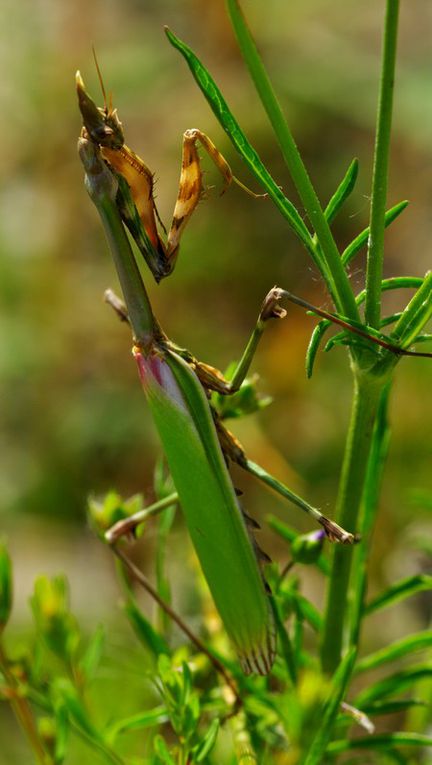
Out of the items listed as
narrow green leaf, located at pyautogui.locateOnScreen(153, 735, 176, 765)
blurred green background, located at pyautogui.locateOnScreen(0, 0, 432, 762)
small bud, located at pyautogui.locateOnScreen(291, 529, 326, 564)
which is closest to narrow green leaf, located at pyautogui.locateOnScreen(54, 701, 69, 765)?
narrow green leaf, located at pyautogui.locateOnScreen(153, 735, 176, 765)

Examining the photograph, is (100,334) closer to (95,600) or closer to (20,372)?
(20,372)

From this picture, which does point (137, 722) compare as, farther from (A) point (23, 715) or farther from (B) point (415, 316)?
(B) point (415, 316)

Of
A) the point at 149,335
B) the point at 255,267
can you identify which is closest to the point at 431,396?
the point at 255,267

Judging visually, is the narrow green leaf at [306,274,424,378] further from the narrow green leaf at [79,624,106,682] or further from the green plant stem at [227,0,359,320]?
the narrow green leaf at [79,624,106,682]

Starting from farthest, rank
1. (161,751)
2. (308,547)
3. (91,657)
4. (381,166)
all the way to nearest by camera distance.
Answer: (91,657)
(308,547)
(161,751)
(381,166)

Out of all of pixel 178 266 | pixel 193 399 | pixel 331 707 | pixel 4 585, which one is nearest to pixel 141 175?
pixel 193 399

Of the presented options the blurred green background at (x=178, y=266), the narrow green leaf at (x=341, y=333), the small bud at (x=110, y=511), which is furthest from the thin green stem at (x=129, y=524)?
the blurred green background at (x=178, y=266)

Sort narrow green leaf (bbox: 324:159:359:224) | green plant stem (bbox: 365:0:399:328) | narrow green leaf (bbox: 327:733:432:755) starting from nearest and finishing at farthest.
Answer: green plant stem (bbox: 365:0:399:328)
narrow green leaf (bbox: 324:159:359:224)
narrow green leaf (bbox: 327:733:432:755)
